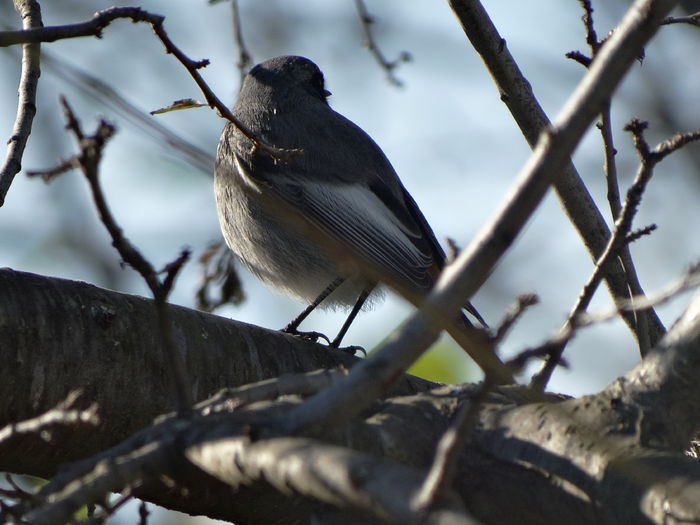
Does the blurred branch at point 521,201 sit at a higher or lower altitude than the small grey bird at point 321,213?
lower

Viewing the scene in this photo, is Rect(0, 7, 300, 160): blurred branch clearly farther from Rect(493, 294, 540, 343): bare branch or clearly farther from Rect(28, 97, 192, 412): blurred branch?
Rect(493, 294, 540, 343): bare branch

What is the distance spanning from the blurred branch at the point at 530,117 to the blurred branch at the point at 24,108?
4.77ft

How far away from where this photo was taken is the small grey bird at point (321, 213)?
186 inches

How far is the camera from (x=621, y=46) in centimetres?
139

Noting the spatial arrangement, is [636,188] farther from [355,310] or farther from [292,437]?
[355,310]

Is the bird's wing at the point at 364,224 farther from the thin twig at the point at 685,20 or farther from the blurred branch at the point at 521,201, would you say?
the blurred branch at the point at 521,201

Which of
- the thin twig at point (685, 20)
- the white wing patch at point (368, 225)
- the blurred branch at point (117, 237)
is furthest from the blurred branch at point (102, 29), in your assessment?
the white wing patch at point (368, 225)

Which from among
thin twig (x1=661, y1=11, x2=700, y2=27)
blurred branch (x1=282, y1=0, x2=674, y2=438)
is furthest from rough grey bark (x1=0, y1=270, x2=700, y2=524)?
thin twig (x1=661, y1=11, x2=700, y2=27)

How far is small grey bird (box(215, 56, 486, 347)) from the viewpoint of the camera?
15.5ft

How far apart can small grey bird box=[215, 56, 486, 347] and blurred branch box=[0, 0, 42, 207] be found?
4.71ft

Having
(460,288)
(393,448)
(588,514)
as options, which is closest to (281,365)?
(393,448)

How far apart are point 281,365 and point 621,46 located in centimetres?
197

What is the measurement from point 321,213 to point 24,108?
1890 mm

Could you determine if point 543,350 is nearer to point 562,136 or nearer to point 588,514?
point 562,136
